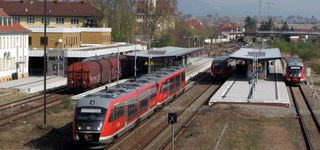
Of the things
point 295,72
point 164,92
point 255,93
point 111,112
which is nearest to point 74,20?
point 295,72

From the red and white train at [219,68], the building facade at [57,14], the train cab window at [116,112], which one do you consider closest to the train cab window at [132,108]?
the train cab window at [116,112]

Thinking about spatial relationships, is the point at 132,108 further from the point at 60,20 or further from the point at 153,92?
the point at 60,20

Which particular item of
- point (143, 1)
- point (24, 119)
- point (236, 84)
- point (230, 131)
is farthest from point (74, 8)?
point (230, 131)

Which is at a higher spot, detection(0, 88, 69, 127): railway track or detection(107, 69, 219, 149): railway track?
detection(0, 88, 69, 127): railway track

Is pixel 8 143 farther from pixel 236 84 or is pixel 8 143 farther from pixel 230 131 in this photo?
pixel 236 84

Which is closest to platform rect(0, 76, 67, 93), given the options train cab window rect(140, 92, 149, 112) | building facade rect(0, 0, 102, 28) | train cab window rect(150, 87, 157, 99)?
train cab window rect(150, 87, 157, 99)

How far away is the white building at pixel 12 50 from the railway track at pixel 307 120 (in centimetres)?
2831

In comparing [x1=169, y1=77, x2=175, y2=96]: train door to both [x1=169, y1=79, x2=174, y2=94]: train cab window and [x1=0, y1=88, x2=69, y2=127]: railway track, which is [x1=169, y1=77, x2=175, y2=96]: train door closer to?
[x1=169, y1=79, x2=174, y2=94]: train cab window

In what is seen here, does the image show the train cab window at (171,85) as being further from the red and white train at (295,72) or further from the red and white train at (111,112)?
the red and white train at (295,72)

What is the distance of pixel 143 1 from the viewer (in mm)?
126500

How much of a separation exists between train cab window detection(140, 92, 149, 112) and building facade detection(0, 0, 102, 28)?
69508mm

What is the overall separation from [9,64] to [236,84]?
75.7ft

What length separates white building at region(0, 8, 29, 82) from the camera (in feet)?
200

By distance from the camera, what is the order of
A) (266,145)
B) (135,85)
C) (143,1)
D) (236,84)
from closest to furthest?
(266,145) → (135,85) → (236,84) → (143,1)
